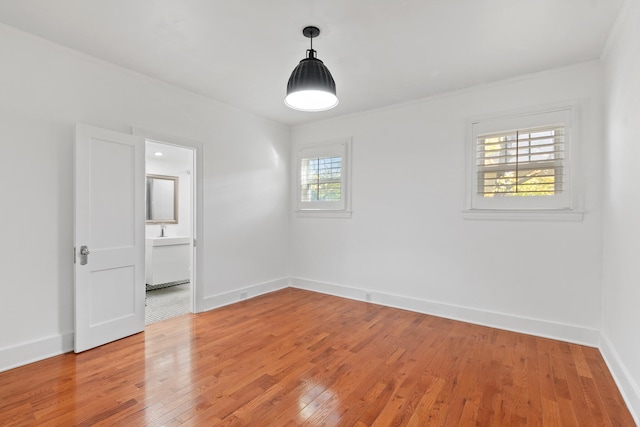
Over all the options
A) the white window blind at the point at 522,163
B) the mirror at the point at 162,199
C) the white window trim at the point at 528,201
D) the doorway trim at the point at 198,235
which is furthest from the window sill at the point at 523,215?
the mirror at the point at 162,199

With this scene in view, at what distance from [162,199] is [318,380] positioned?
493 cm

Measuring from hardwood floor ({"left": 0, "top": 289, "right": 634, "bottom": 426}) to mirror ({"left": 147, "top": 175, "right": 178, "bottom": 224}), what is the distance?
2.95 m

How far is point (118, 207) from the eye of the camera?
3.23 meters

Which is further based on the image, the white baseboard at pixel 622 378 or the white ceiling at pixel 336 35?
the white ceiling at pixel 336 35

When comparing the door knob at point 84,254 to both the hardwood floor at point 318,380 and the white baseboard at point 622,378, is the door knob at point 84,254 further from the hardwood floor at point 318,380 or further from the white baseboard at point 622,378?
the white baseboard at point 622,378

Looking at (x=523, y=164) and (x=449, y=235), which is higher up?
(x=523, y=164)

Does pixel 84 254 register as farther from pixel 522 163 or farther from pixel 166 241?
pixel 522 163

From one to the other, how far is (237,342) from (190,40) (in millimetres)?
2873

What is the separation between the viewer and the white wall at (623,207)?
2135mm

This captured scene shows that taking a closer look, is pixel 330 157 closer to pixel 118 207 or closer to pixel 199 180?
pixel 199 180

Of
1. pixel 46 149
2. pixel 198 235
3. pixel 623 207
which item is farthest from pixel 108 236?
pixel 623 207

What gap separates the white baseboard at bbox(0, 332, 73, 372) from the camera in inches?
103

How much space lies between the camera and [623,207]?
2439 millimetres

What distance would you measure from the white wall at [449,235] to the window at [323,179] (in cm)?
17
